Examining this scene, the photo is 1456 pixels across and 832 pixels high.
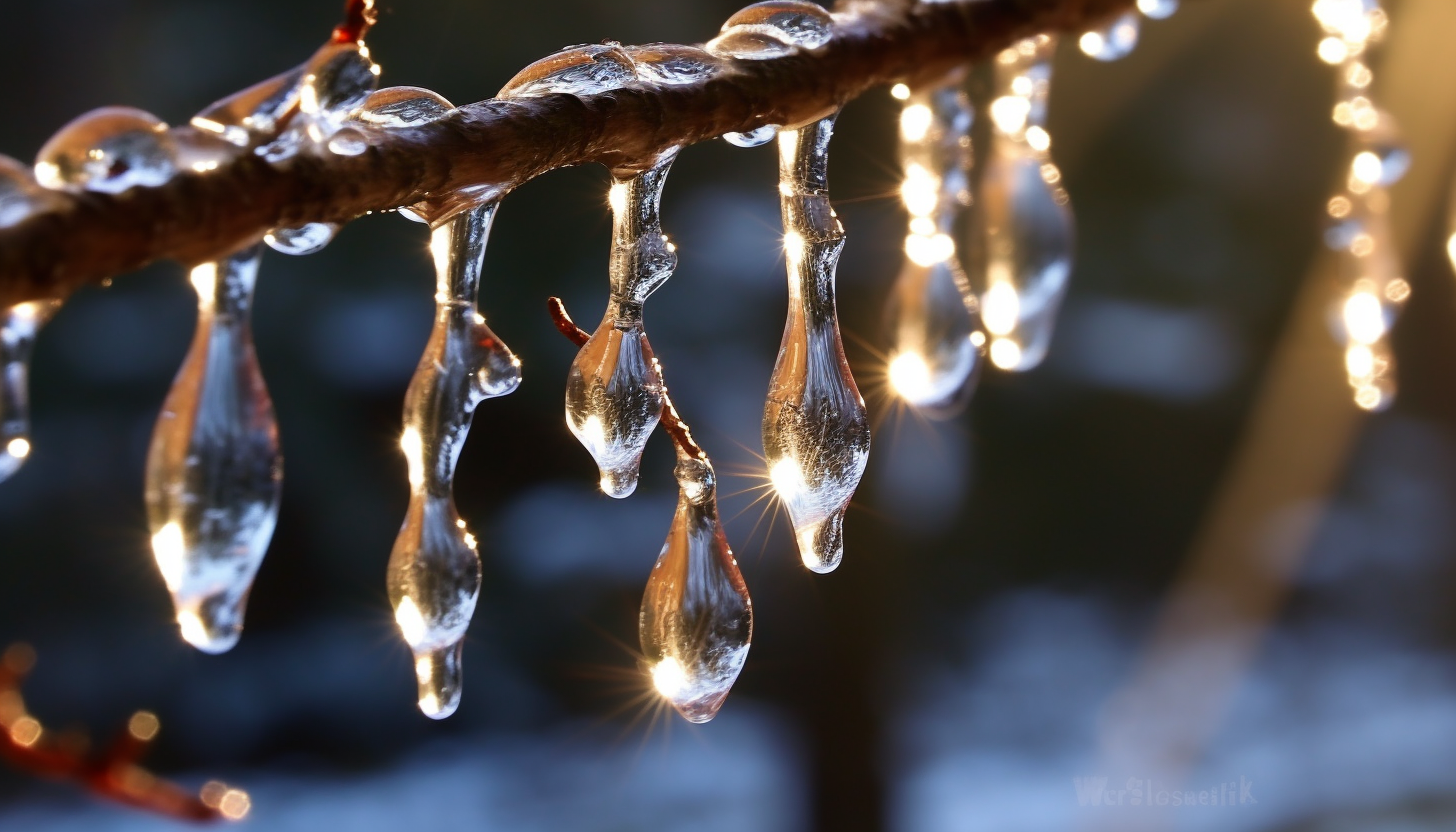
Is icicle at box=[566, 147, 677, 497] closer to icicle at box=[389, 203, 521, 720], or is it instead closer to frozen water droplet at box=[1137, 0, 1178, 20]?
icicle at box=[389, 203, 521, 720]

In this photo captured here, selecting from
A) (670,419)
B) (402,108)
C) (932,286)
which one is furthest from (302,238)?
(932,286)

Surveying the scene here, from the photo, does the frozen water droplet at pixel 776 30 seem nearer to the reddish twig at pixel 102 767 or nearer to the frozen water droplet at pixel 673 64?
the frozen water droplet at pixel 673 64

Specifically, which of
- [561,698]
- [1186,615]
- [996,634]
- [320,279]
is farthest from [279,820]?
[1186,615]

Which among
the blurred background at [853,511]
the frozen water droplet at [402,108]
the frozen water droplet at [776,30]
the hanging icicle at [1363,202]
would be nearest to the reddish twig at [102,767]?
the frozen water droplet at [402,108]

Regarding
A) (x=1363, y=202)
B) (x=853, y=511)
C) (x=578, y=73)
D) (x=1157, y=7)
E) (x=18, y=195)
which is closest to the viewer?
(x=18, y=195)

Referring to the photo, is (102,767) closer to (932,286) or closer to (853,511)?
(932,286)

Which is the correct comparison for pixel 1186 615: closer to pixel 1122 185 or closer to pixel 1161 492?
pixel 1161 492
